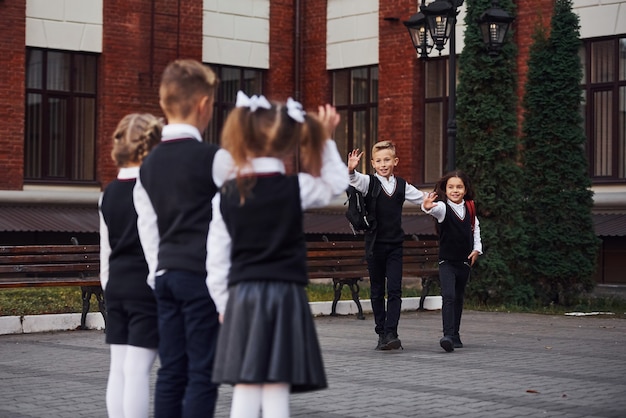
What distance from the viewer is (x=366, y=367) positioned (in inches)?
385

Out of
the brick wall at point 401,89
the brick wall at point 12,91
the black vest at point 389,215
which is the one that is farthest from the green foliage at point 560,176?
the brick wall at point 12,91

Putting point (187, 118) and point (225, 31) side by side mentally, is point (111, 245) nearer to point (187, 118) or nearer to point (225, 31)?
point (187, 118)

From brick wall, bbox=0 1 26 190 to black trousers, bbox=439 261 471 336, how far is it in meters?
12.3

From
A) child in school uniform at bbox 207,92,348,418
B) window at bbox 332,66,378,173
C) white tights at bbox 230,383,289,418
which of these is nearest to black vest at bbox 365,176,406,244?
child in school uniform at bbox 207,92,348,418

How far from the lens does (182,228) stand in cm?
524

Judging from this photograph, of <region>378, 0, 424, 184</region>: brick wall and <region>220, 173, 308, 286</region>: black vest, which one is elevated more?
<region>378, 0, 424, 184</region>: brick wall

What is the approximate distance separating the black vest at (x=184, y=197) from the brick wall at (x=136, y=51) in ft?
58.5

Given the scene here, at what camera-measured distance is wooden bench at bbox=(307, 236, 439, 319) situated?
15570 millimetres

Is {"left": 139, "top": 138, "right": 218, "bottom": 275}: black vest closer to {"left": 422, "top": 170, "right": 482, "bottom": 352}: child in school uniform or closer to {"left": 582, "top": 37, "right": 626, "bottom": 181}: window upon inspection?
{"left": 422, "top": 170, "right": 482, "bottom": 352}: child in school uniform

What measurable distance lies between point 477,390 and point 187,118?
12.9 feet

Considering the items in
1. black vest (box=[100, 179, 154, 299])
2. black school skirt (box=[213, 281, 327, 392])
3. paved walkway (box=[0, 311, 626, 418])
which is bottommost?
paved walkway (box=[0, 311, 626, 418])

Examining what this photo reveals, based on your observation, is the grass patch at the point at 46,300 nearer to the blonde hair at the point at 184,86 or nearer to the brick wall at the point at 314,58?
the brick wall at the point at 314,58

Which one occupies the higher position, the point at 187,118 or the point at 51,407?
the point at 187,118

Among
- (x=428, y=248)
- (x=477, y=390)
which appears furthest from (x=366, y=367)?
(x=428, y=248)
